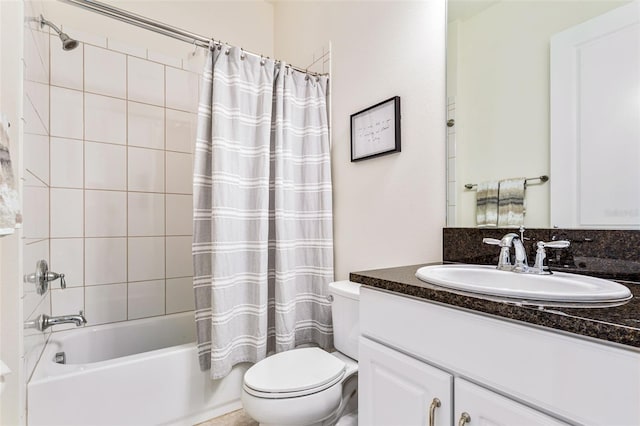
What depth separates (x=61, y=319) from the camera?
1.48m

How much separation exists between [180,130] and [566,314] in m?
2.31

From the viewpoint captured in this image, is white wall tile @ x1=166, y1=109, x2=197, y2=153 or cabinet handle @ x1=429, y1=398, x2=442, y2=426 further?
Result: white wall tile @ x1=166, y1=109, x2=197, y2=153

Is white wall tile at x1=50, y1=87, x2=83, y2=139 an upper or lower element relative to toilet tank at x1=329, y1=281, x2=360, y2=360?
upper

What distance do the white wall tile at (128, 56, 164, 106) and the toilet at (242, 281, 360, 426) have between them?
1.73m

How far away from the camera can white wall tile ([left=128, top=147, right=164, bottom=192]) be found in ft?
6.85

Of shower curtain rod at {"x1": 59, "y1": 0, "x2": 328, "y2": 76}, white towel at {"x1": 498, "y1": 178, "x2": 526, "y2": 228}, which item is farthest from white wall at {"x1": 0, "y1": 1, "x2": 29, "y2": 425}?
white towel at {"x1": 498, "y1": 178, "x2": 526, "y2": 228}

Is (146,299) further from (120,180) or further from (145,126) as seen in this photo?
(145,126)

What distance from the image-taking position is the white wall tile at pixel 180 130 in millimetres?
2219

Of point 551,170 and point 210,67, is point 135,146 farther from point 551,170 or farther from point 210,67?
point 551,170

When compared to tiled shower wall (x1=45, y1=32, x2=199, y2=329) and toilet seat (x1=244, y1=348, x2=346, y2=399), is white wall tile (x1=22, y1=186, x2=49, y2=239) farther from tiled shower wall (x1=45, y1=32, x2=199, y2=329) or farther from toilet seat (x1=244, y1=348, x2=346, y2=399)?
toilet seat (x1=244, y1=348, x2=346, y2=399)

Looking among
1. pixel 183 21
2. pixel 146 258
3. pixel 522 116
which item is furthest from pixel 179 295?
pixel 522 116

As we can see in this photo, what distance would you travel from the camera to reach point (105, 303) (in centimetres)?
197

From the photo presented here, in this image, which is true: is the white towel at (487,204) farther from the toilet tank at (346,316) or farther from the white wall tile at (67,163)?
the white wall tile at (67,163)

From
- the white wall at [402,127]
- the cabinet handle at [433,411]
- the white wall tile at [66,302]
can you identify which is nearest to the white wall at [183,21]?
the white wall at [402,127]
